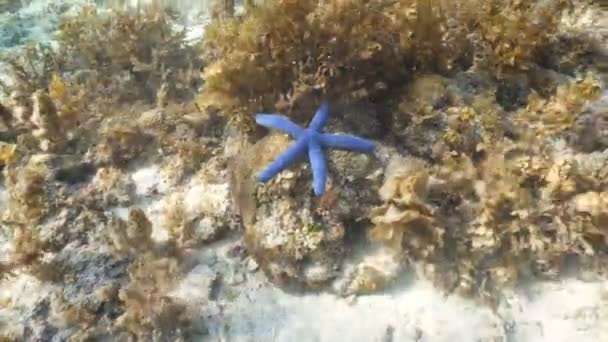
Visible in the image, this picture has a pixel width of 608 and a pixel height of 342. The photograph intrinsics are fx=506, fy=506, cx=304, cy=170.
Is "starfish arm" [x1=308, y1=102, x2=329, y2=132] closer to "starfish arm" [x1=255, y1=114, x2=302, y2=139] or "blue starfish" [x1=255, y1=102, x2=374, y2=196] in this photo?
"blue starfish" [x1=255, y1=102, x2=374, y2=196]

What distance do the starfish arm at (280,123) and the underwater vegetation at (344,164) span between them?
0.08 feet

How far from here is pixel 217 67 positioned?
4.34 metres

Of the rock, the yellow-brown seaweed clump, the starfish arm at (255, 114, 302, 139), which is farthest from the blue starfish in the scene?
the yellow-brown seaweed clump

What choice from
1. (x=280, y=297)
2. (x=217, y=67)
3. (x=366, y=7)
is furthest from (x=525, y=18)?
(x=280, y=297)

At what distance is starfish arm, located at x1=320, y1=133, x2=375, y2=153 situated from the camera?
12.4 ft

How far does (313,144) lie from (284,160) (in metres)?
0.26

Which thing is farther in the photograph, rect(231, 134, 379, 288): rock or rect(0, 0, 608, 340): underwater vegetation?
rect(231, 134, 379, 288): rock

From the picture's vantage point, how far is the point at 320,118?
395 centimetres

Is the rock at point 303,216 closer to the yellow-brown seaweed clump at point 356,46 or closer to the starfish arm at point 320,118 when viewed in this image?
the starfish arm at point 320,118

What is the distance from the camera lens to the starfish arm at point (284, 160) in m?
3.68

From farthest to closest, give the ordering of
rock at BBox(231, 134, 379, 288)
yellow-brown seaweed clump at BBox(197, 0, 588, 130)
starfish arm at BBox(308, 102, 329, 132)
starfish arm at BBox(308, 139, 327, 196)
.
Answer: yellow-brown seaweed clump at BBox(197, 0, 588, 130)
starfish arm at BBox(308, 102, 329, 132)
rock at BBox(231, 134, 379, 288)
starfish arm at BBox(308, 139, 327, 196)

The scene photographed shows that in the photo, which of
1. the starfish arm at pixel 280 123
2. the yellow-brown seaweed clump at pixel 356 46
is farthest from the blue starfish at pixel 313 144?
the yellow-brown seaweed clump at pixel 356 46

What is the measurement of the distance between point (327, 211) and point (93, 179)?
2418 millimetres

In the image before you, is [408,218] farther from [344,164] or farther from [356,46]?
[356,46]
